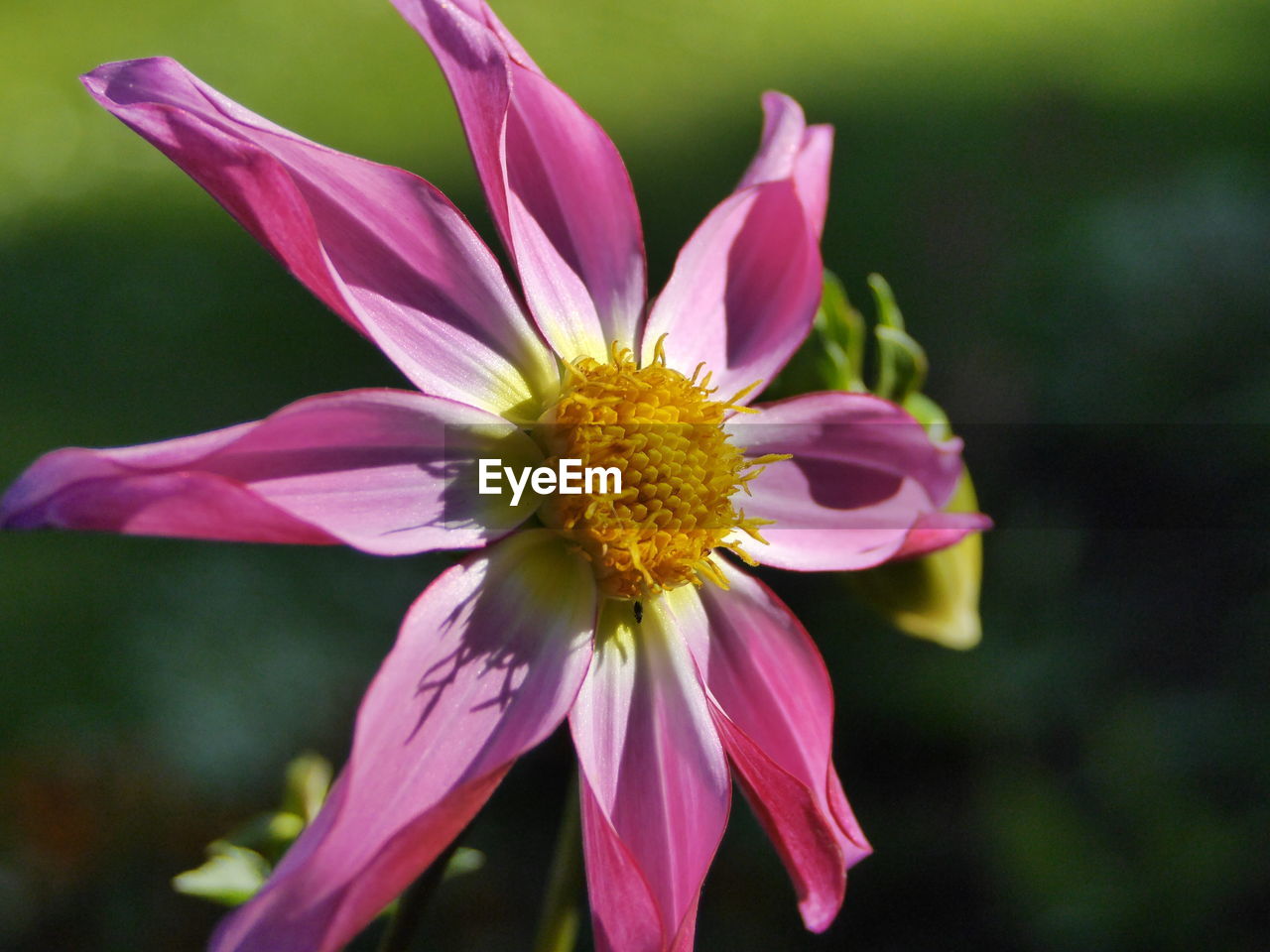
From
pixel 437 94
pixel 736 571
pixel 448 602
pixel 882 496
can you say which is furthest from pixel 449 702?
pixel 437 94

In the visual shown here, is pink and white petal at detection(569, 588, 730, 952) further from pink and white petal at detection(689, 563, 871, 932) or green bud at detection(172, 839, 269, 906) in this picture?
green bud at detection(172, 839, 269, 906)

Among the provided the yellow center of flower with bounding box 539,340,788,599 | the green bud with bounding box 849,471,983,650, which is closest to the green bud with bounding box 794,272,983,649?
the green bud with bounding box 849,471,983,650

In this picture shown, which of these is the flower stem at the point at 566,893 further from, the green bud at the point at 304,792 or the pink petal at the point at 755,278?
the pink petal at the point at 755,278

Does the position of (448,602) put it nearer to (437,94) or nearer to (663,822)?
(663,822)

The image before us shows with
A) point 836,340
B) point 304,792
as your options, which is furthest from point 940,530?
point 304,792

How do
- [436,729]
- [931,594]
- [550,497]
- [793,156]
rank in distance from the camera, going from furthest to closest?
[931,594], [793,156], [550,497], [436,729]

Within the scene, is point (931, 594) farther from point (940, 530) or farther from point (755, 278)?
point (755, 278)

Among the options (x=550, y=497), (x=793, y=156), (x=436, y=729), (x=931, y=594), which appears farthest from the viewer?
(x=931, y=594)
